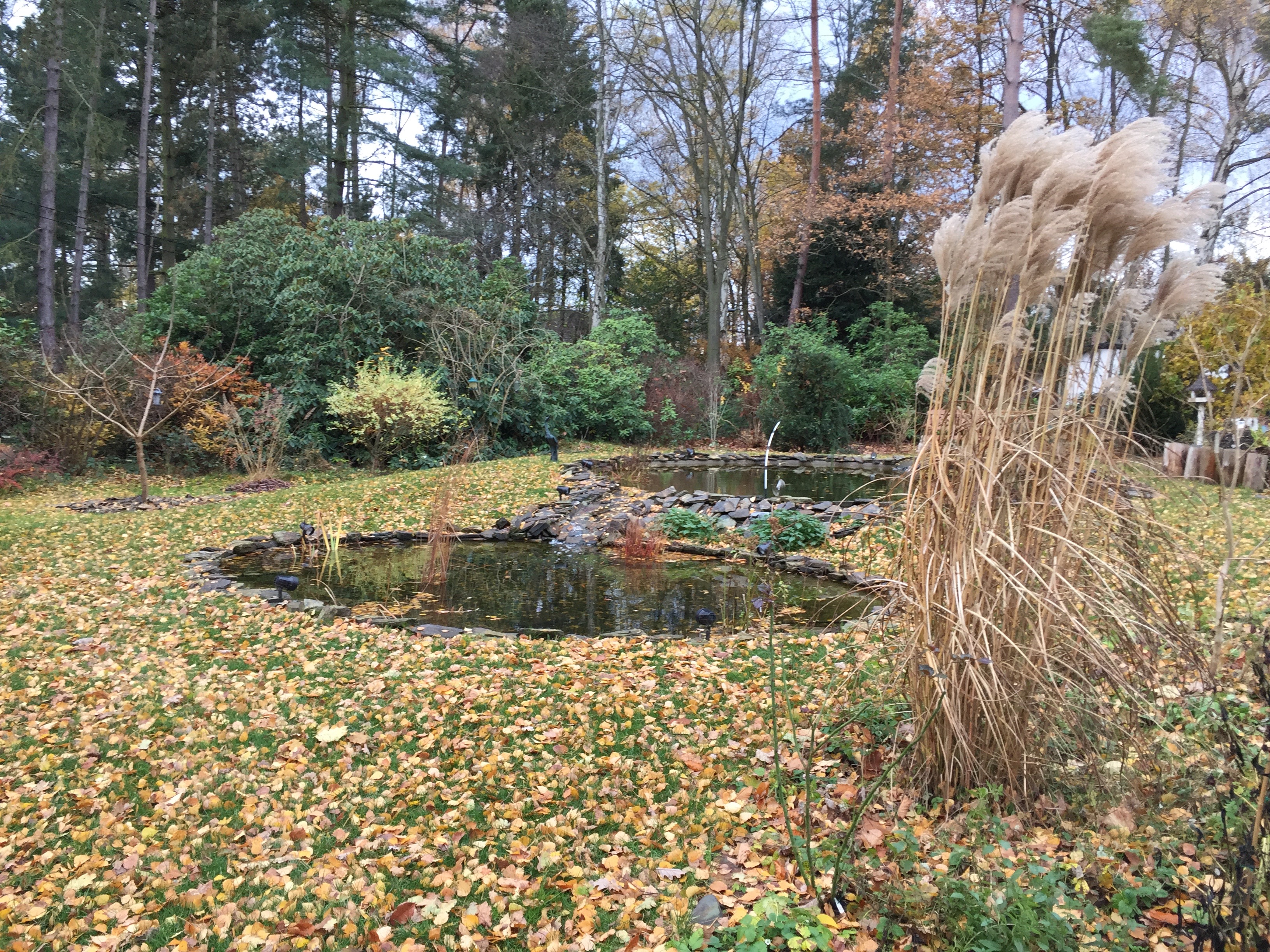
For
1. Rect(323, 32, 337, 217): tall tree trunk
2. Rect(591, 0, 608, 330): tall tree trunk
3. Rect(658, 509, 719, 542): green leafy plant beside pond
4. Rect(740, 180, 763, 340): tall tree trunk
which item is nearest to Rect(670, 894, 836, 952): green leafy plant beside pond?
Rect(658, 509, 719, 542): green leafy plant beside pond

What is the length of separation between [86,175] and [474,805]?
804 inches

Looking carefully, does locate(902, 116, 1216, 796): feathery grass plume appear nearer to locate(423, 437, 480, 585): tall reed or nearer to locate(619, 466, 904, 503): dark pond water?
locate(423, 437, 480, 585): tall reed

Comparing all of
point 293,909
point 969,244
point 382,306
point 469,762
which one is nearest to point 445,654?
point 469,762

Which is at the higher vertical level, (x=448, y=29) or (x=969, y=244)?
(x=448, y=29)

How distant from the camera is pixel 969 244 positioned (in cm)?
218

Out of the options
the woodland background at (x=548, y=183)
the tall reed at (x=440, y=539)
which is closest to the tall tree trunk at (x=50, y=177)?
the woodland background at (x=548, y=183)

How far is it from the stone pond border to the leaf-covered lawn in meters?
0.41

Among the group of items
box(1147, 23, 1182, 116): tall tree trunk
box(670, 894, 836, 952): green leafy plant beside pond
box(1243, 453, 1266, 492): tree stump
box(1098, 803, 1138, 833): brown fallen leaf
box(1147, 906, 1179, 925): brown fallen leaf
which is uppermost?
box(1147, 23, 1182, 116): tall tree trunk

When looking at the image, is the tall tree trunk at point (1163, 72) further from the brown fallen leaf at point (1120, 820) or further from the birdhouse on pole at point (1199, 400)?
the brown fallen leaf at point (1120, 820)

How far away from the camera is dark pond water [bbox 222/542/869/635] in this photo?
198 inches

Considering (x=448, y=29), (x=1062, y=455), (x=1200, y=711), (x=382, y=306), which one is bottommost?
(x=1200, y=711)

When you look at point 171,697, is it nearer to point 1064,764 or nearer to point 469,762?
point 469,762

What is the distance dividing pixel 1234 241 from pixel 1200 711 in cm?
1758

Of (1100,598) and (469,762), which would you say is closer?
(1100,598)
